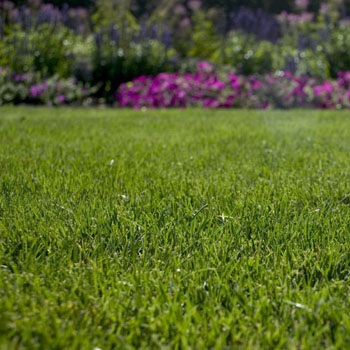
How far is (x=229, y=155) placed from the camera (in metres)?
3.31

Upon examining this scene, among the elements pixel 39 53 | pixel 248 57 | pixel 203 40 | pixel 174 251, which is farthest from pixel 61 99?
pixel 174 251

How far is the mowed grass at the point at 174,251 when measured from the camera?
1194mm

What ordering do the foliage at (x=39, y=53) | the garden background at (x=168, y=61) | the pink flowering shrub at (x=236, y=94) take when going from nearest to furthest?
the pink flowering shrub at (x=236, y=94) < the garden background at (x=168, y=61) < the foliage at (x=39, y=53)

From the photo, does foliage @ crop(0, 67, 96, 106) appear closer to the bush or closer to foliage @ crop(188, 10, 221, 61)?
the bush

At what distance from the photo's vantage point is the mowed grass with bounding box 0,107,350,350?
119cm

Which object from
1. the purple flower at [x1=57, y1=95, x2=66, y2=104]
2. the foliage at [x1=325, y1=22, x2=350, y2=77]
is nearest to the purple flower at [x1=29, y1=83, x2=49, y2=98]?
the purple flower at [x1=57, y1=95, x2=66, y2=104]

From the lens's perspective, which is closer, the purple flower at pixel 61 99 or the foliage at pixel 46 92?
the purple flower at pixel 61 99

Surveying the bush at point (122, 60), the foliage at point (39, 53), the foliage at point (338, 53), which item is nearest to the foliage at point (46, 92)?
the bush at point (122, 60)

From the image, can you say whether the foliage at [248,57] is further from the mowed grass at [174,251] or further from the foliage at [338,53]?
the mowed grass at [174,251]

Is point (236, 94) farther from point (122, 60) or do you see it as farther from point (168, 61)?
point (122, 60)

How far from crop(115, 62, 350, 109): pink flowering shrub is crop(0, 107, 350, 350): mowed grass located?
513 centimetres

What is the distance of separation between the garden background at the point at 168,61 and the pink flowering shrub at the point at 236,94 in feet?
0.05

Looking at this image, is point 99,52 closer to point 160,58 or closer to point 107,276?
point 160,58

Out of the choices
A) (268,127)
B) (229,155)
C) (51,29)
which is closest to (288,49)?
(51,29)
